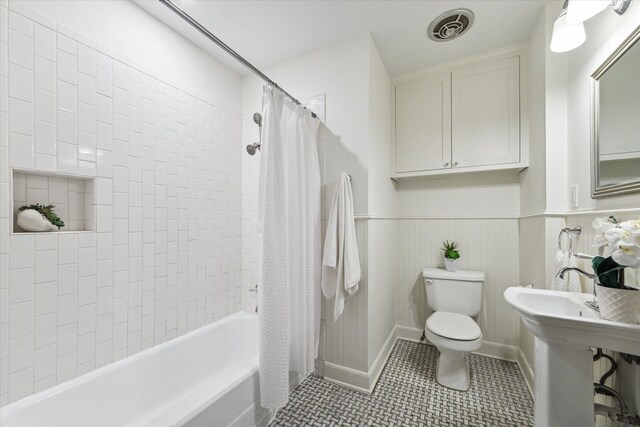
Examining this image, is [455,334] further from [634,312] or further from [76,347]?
[76,347]

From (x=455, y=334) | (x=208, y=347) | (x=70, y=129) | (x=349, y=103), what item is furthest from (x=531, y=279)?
(x=70, y=129)

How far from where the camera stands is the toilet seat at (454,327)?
65.4 inches

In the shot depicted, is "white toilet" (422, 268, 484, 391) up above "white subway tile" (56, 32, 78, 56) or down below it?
below

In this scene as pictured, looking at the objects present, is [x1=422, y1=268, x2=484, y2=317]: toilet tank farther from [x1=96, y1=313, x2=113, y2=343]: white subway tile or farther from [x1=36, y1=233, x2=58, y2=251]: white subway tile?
[x1=36, y1=233, x2=58, y2=251]: white subway tile

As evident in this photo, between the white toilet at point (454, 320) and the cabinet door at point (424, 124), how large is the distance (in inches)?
36.7

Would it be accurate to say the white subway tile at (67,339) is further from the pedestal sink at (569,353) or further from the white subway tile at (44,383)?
the pedestal sink at (569,353)

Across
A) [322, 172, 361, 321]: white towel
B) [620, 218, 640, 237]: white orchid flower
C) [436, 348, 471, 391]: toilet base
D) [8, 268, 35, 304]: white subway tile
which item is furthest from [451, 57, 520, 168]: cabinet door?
[8, 268, 35, 304]: white subway tile

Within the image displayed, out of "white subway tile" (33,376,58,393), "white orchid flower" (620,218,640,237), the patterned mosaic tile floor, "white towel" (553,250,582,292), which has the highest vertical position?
"white orchid flower" (620,218,640,237)

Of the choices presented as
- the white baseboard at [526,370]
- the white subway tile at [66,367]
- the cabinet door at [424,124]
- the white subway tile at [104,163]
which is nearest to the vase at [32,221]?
the white subway tile at [104,163]

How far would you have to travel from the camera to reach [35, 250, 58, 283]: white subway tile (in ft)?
3.82

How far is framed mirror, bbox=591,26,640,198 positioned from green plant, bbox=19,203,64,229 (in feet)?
8.13

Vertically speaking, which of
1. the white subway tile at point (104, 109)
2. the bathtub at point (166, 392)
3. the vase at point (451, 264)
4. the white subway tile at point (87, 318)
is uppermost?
the white subway tile at point (104, 109)

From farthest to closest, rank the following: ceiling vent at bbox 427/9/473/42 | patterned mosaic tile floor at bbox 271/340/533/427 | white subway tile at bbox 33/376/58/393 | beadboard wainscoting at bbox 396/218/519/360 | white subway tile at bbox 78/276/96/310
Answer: beadboard wainscoting at bbox 396/218/519/360
ceiling vent at bbox 427/9/473/42
patterned mosaic tile floor at bbox 271/340/533/427
white subway tile at bbox 78/276/96/310
white subway tile at bbox 33/376/58/393

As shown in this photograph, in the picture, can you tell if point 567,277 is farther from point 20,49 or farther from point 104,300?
point 20,49
